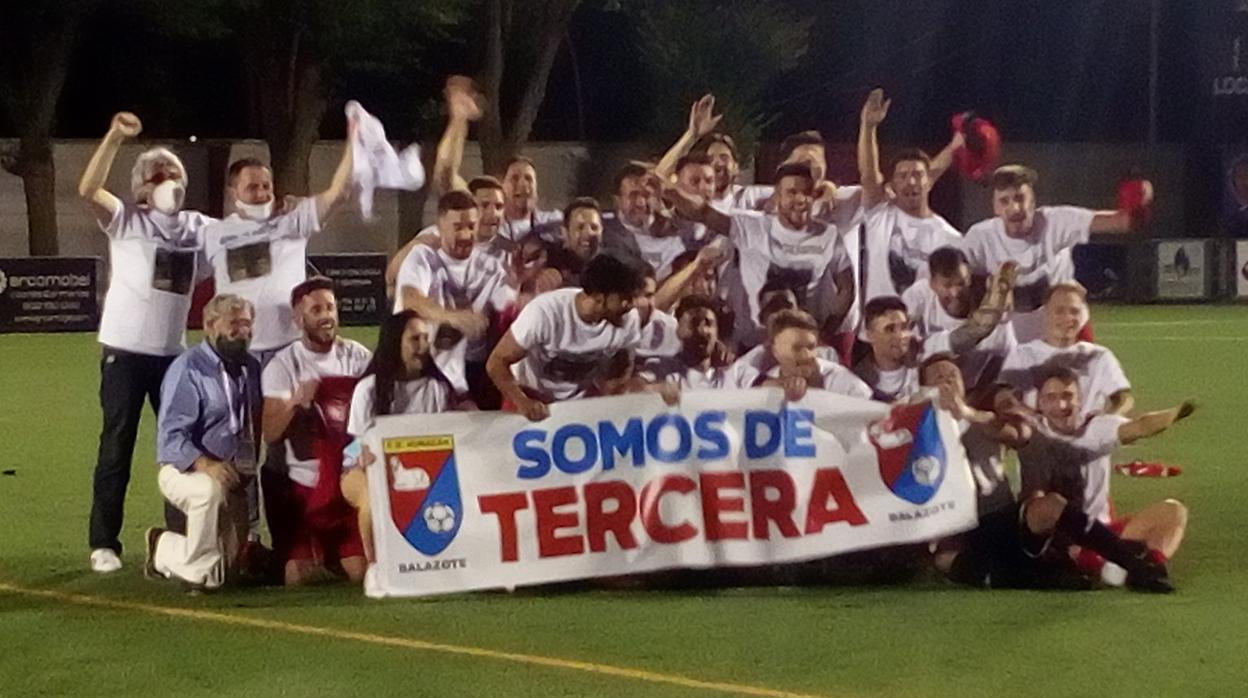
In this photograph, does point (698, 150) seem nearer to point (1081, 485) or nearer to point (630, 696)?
point (1081, 485)

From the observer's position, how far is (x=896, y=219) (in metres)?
9.33

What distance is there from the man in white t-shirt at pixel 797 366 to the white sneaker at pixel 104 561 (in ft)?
9.75

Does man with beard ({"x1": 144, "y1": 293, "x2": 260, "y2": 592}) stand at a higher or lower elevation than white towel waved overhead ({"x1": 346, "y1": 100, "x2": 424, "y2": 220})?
lower

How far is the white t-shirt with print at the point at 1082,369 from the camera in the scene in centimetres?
823

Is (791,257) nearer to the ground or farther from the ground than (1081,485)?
farther from the ground

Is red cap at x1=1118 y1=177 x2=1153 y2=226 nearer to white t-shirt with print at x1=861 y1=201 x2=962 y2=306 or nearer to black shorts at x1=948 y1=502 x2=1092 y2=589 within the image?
white t-shirt with print at x1=861 y1=201 x2=962 y2=306

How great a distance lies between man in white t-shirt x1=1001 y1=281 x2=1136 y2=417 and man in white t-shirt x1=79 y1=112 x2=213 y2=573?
12.4ft

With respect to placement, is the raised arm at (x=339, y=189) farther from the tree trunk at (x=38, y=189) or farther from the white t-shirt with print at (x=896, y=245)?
the tree trunk at (x=38, y=189)

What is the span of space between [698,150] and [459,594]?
266cm

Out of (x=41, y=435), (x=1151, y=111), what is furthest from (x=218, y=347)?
(x=1151, y=111)


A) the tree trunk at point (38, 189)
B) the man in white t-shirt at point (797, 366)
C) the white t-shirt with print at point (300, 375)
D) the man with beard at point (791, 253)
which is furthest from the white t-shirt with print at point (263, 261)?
the tree trunk at point (38, 189)

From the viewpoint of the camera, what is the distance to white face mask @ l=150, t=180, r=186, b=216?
8.71 m

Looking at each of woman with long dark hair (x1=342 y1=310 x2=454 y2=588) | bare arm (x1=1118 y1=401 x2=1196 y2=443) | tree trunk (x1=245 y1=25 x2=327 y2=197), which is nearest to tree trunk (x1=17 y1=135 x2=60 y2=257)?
tree trunk (x1=245 y1=25 x2=327 y2=197)

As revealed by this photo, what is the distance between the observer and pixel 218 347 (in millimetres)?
8258
